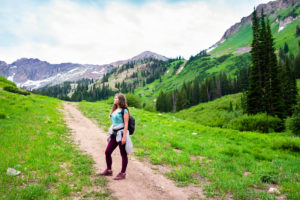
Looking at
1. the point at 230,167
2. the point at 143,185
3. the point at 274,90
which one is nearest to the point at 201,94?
the point at 274,90

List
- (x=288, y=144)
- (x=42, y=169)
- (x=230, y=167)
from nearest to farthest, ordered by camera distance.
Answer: (x=42, y=169) < (x=230, y=167) < (x=288, y=144)

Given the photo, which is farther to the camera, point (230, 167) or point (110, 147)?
point (230, 167)

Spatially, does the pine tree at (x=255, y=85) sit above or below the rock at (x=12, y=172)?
above

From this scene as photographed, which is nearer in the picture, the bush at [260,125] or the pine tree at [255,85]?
the bush at [260,125]

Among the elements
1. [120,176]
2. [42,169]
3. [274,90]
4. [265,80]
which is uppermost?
[265,80]

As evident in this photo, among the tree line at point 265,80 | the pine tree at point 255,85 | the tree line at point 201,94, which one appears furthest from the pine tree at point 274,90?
the tree line at point 201,94

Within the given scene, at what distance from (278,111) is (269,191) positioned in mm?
29065

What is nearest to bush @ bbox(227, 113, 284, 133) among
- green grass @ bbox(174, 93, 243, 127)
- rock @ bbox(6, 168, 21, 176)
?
green grass @ bbox(174, 93, 243, 127)

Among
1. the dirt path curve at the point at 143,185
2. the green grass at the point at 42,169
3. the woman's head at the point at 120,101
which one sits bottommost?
the dirt path curve at the point at 143,185

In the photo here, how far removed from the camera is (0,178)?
4.98m

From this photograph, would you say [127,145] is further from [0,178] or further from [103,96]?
[103,96]

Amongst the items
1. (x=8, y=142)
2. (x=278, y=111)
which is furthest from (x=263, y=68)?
(x=8, y=142)

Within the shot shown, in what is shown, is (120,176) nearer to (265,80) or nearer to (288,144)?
(288,144)

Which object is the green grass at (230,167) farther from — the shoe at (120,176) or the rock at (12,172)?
the rock at (12,172)
